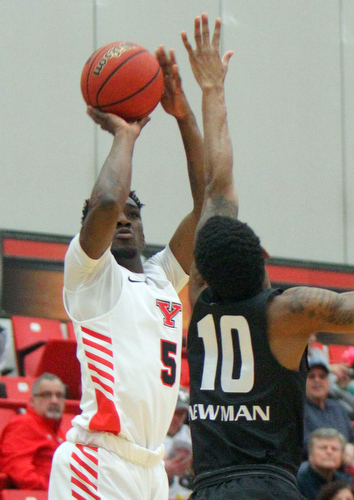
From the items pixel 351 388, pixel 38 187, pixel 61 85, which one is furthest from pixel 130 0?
pixel 351 388

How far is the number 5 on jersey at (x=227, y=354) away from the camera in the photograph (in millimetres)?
2748

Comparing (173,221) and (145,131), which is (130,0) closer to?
(145,131)

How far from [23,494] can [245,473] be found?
2.75 meters

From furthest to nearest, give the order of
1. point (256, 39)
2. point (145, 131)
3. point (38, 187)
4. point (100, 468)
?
point (256, 39) < point (145, 131) < point (38, 187) < point (100, 468)

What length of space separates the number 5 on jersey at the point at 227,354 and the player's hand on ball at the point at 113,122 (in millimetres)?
1161

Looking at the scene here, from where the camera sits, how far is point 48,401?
561 centimetres

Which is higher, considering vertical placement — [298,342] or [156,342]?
[298,342]

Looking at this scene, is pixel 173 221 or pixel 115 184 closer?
pixel 115 184

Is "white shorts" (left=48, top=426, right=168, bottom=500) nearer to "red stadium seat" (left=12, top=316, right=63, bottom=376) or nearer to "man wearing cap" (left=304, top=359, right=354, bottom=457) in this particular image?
"man wearing cap" (left=304, top=359, right=354, bottom=457)

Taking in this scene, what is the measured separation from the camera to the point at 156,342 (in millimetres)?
3453

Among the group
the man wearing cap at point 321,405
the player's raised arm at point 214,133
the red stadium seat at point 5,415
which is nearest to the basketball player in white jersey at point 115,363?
the player's raised arm at point 214,133

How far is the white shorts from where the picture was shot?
3275mm

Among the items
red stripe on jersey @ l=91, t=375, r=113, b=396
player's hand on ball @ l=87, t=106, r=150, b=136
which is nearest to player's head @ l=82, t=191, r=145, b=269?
player's hand on ball @ l=87, t=106, r=150, b=136

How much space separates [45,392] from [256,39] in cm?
646
